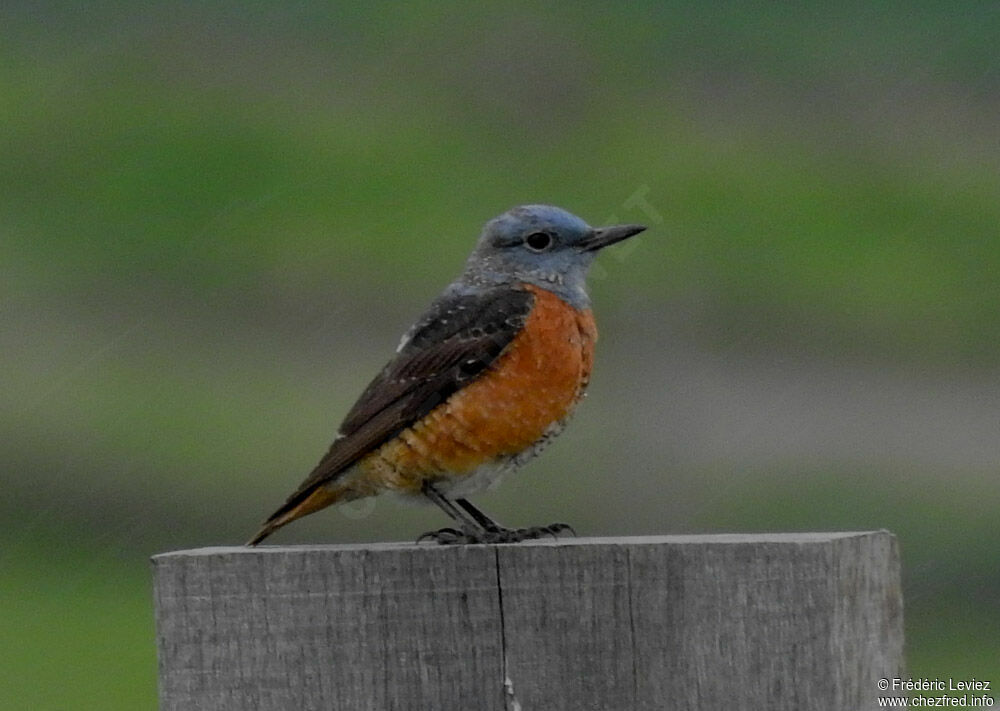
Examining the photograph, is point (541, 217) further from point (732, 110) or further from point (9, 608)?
point (732, 110)

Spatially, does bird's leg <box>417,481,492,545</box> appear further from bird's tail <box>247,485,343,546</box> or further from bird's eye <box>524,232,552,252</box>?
bird's eye <box>524,232,552,252</box>

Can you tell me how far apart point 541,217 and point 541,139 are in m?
9.69

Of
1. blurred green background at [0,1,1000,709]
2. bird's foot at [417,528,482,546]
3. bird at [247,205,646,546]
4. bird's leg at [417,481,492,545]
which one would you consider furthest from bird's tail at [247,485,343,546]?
blurred green background at [0,1,1000,709]

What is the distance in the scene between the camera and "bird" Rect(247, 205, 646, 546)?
5719mm

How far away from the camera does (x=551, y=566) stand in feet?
13.9

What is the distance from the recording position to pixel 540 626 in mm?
4195

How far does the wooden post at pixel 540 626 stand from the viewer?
4.14 meters

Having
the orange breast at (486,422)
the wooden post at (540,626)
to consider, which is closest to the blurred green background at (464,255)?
the orange breast at (486,422)

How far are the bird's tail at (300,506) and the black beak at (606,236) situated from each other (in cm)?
118

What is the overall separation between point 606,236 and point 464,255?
31.6 feet

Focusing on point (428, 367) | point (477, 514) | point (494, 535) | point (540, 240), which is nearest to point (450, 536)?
point (494, 535)

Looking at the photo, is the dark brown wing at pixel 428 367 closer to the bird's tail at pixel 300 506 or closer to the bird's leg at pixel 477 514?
the bird's tail at pixel 300 506

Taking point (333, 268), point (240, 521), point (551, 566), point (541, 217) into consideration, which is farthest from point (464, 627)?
point (333, 268)

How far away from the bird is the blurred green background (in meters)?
5.39
